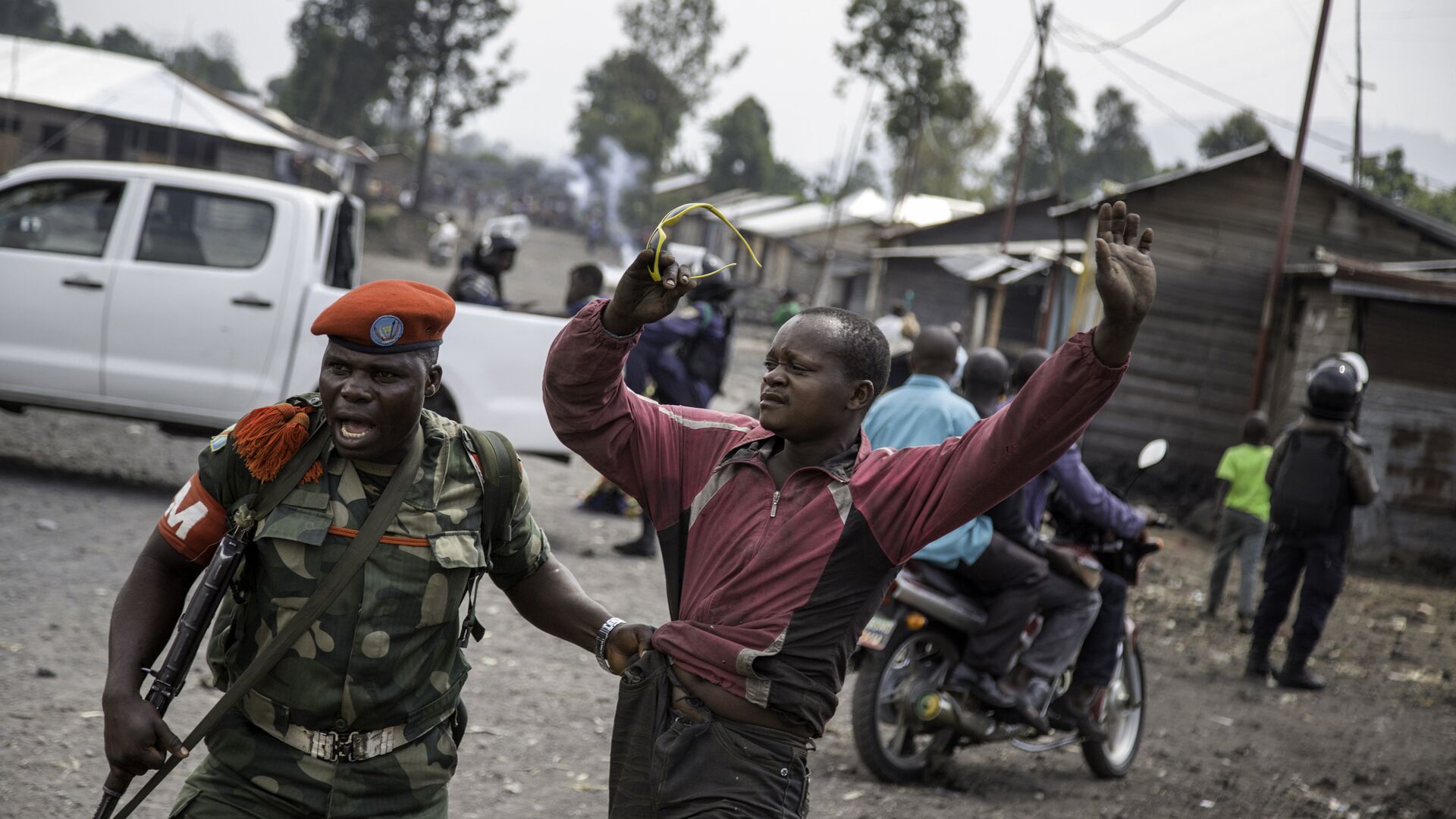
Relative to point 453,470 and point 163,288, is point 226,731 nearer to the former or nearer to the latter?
point 453,470

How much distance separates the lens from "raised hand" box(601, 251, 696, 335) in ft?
7.71

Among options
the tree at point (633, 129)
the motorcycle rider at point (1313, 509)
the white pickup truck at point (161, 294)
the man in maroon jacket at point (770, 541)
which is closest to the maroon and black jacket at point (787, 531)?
the man in maroon jacket at point (770, 541)

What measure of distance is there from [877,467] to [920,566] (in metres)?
2.79

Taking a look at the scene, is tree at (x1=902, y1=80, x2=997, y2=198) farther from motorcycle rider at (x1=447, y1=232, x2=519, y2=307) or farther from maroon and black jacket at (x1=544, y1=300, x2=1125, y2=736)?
maroon and black jacket at (x1=544, y1=300, x2=1125, y2=736)

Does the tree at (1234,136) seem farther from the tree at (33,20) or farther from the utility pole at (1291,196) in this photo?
the tree at (33,20)

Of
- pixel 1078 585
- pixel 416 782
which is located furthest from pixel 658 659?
pixel 1078 585

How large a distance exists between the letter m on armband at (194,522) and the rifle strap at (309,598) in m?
0.10

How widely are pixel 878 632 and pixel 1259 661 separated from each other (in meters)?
4.12

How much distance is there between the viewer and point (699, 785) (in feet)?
7.79

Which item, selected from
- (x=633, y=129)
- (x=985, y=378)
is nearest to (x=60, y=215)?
(x=985, y=378)

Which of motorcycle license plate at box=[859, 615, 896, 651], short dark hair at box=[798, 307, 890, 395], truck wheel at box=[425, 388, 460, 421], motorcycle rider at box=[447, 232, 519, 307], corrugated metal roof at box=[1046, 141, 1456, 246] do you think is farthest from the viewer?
corrugated metal roof at box=[1046, 141, 1456, 246]

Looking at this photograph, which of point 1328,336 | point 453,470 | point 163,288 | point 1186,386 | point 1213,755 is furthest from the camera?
point 1186,386

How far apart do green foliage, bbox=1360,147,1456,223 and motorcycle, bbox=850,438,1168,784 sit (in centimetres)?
2858

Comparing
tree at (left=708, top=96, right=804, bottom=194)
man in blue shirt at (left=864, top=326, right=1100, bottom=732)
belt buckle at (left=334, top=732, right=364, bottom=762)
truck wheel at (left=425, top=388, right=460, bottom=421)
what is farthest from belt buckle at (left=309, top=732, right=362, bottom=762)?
tree at (left=708, top=96, right=804, bottom=194)
